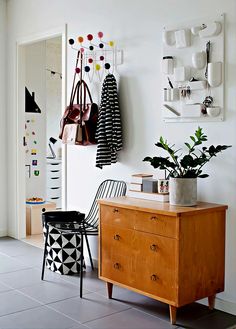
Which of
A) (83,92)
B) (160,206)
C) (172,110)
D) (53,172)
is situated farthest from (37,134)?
(160,206)

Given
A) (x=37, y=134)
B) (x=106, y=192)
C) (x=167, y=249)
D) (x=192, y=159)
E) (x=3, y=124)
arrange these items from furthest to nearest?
1. (x=37, y=134)
2. (x=3, y=124)
3. (x=106, y=192)
4. (x=192, y=159)
5. (x=167, y=249)

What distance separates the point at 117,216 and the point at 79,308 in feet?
2.28

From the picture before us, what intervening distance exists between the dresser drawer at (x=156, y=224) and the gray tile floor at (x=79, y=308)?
591 millimetres

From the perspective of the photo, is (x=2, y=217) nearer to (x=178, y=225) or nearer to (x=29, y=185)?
(x=29, y=185)

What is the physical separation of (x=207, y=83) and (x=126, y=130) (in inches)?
36.7

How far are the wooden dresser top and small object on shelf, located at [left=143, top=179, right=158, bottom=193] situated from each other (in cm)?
10

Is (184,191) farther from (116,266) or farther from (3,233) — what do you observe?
(3,233)

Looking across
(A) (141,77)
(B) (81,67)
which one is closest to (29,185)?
(B) (81,67)

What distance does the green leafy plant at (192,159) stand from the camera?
3.17 meters

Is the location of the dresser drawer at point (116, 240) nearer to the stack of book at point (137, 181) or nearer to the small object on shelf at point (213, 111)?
the stack of book at point (137, 181)

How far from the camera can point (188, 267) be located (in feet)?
10.0

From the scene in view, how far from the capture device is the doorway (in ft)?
18.0

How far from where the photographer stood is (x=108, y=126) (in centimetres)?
398

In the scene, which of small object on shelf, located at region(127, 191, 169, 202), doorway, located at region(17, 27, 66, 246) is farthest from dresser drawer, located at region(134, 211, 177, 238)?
doorway, located at region(17, 27, 66, 246)
